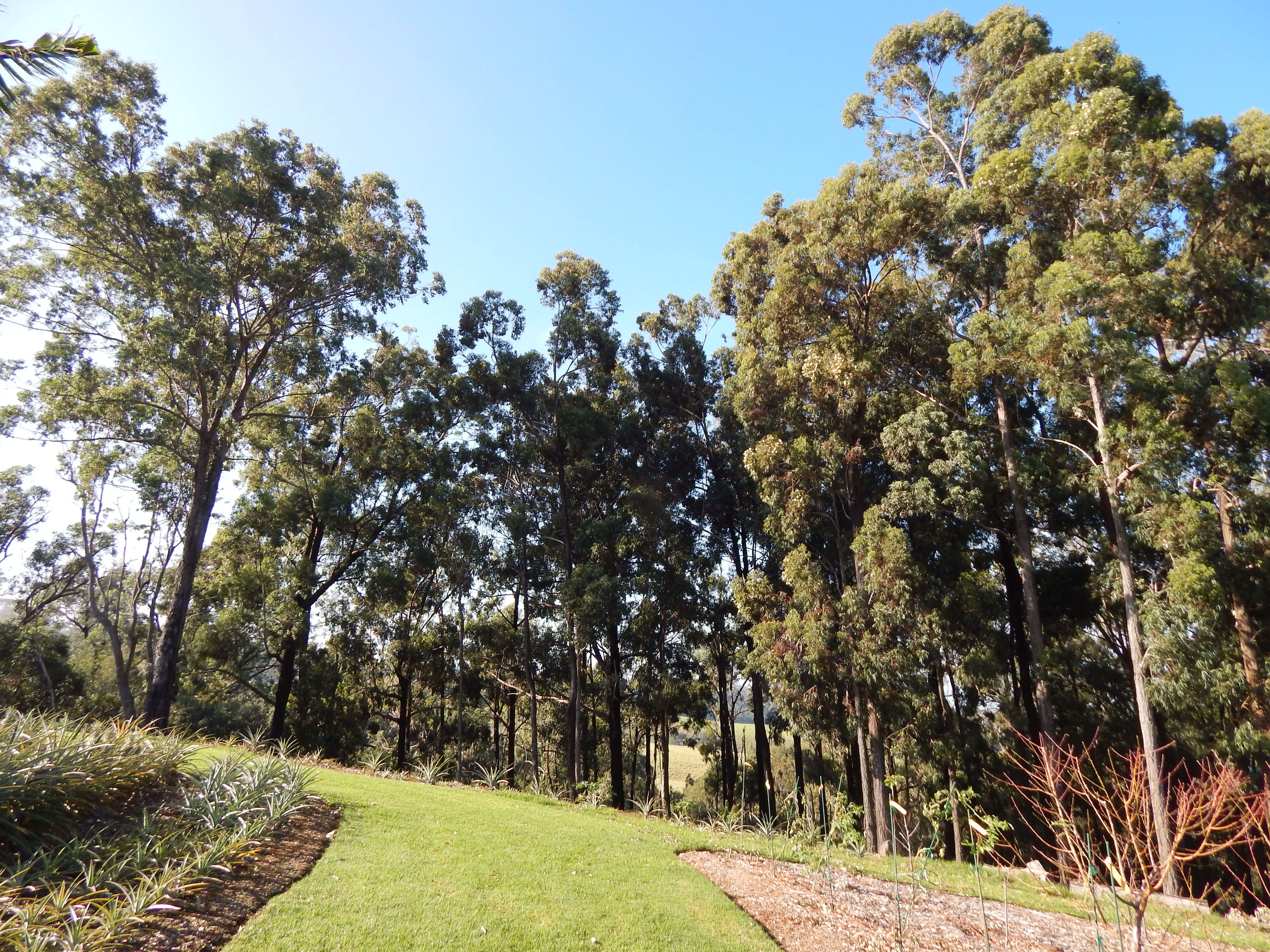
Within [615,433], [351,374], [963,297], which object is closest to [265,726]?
[351,374]

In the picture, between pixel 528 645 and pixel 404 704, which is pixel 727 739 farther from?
pixel 404 704

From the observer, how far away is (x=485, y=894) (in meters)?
5.59

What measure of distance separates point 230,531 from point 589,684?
41.2ft

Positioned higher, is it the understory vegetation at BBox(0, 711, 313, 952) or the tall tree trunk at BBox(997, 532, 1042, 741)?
the tall tree trunk at BBox(997, 532, 1042, 741)

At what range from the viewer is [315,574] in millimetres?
18047

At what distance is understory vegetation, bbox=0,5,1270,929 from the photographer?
9.57 m

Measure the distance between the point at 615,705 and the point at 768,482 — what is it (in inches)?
358

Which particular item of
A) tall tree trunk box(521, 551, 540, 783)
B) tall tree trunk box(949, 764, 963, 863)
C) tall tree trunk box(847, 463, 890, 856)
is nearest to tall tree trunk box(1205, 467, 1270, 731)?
tall tree trunk box(949, 764, 963, 863)

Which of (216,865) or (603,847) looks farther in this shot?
(603,847)

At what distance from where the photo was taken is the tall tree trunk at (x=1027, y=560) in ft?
38.4

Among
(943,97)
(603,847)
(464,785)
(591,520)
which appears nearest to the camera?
(603,847)

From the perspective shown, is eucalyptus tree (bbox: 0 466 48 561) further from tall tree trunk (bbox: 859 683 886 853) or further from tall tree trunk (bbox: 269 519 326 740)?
tall tree trunk (bbox: 859 683 886 853)

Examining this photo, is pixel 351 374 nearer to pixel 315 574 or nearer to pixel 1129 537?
pixel 315 574

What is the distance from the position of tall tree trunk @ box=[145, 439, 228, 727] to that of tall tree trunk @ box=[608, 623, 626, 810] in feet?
33.3
